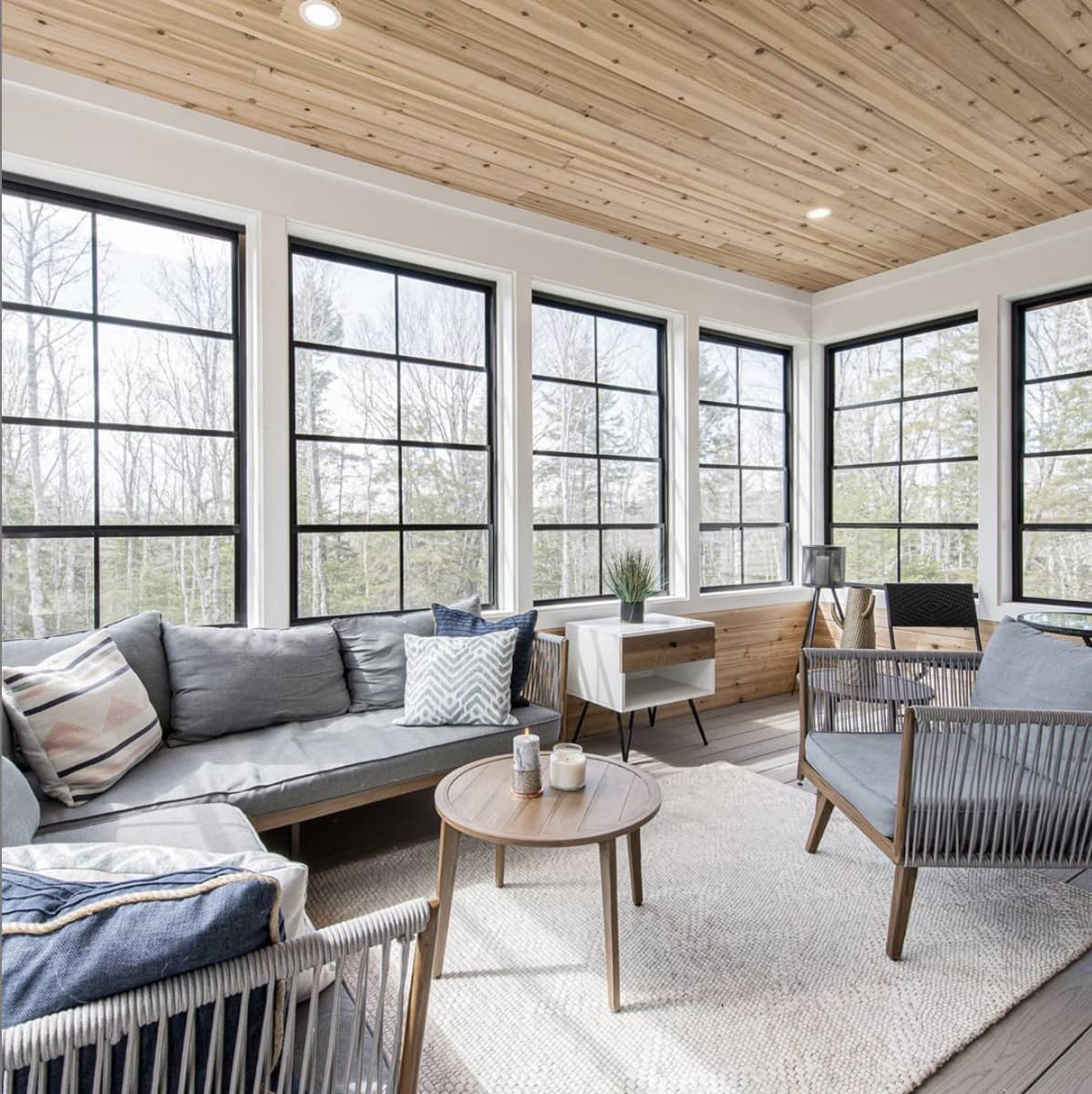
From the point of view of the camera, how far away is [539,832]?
1915 mm

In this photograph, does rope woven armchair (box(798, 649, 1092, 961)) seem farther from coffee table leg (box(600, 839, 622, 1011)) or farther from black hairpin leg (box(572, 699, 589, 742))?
black hairpin leg (box(572, 699, 589, 742))

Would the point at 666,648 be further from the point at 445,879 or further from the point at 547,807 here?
the point at 445,879

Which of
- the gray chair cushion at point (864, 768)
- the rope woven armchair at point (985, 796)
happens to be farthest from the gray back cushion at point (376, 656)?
the rope woven armchair at point (985, 796)

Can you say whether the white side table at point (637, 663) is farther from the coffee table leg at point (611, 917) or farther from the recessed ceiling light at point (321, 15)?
the recessed ceiling light at point (321, 15)

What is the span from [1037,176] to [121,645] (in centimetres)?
437

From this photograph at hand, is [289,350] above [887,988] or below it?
above

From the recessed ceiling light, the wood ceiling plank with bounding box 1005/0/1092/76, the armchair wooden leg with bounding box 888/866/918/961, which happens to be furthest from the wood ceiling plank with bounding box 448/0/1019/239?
the armchair wooden leg with bounding box 888/866/918/961

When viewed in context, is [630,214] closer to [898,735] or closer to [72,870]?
[898,735]

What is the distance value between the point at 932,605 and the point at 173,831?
382cm

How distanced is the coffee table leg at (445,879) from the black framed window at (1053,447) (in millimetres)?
3693

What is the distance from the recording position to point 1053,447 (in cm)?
415

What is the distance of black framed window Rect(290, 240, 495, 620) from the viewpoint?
3408 millimetres

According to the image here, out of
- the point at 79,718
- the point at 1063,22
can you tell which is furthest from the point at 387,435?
the point at 1063,22

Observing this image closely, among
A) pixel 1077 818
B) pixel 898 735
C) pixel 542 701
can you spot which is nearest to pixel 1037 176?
pixel 898 735
